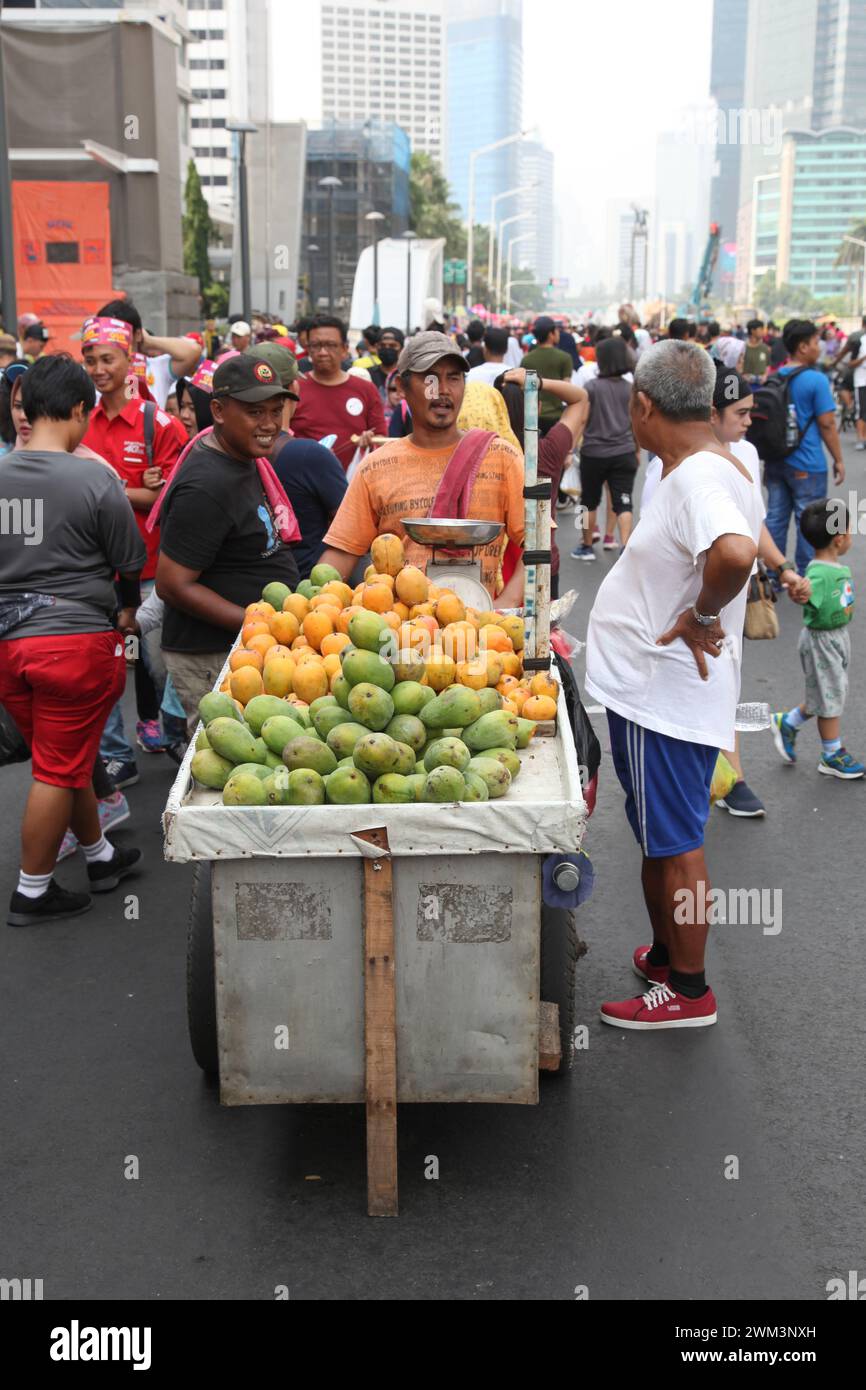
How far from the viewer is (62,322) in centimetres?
2088

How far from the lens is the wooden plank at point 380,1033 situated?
326 cm

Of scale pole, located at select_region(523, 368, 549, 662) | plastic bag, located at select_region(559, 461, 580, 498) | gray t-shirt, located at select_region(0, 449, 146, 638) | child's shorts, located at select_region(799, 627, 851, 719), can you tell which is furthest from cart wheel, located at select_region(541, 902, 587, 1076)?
plastic bag, located at select_region(559, 461, 580, 498)

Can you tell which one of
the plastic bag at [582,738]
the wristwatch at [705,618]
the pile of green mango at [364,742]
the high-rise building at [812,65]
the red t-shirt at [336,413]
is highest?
the high-rise building at [812,65]

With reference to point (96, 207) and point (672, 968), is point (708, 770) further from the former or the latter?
point (96, 207)

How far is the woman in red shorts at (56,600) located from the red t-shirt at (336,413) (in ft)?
10.8

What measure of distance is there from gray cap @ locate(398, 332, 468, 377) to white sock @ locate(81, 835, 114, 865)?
2286 millimetres

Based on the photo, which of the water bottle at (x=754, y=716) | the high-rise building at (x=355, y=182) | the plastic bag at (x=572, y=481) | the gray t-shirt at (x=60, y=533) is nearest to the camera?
the gray t-shirt at (x=60, y=533)

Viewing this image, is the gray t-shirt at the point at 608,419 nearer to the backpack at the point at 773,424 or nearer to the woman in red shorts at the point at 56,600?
the backpack at the point at 773,424

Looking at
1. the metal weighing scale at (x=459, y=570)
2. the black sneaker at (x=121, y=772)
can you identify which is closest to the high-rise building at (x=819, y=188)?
the black sneaker at (x=121, y=772)

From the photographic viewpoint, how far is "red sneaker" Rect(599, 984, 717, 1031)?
4.47 metres

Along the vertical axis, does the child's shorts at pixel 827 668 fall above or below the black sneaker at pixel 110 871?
above

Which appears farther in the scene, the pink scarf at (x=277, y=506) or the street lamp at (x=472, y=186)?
the street lamp at (x=472, y=186)

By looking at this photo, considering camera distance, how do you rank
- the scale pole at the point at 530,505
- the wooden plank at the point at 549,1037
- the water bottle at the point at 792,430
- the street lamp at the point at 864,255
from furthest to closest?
the street lamp at the point at 864,255, the water bottle at the point at 792,430, the wooden plank at the point at 549,1037, the scale pole at the point at 530,505
